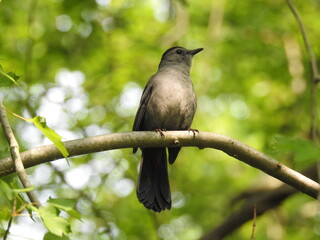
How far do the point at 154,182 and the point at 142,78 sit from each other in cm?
314

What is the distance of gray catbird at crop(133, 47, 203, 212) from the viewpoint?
550 centimetres

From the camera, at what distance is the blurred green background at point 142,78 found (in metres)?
7.55

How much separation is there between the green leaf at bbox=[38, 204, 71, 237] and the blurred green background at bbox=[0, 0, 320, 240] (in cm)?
436

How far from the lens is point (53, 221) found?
2.58 meters

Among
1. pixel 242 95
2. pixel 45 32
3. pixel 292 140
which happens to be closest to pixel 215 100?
pixel 242 95

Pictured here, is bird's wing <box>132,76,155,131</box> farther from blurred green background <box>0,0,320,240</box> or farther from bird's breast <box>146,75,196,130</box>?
blurred green background <box>0,0,320,240</box>

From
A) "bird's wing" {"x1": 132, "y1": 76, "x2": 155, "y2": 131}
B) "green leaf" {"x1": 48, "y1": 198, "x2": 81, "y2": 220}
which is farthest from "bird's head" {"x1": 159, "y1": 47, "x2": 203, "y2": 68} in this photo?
"green leaf" {"x1": 48, "y1": 198, "x2": 81, "y2": 220}

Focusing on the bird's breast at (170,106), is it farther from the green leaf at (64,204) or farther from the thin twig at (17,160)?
the green leaf at (64,204)

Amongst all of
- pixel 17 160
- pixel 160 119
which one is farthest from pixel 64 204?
pixel 160 119

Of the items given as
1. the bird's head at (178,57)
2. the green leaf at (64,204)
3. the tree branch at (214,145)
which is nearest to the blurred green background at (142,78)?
the bird's head at (178,57)

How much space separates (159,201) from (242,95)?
4.70 metres

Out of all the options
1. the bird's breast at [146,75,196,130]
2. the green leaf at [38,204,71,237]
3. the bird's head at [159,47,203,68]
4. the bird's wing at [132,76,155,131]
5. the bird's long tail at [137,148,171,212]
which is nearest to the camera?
the green leaf at [38,204,71,237]

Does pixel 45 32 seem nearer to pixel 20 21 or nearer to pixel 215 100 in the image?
pixel 20 21

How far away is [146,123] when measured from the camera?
5.90 metres
